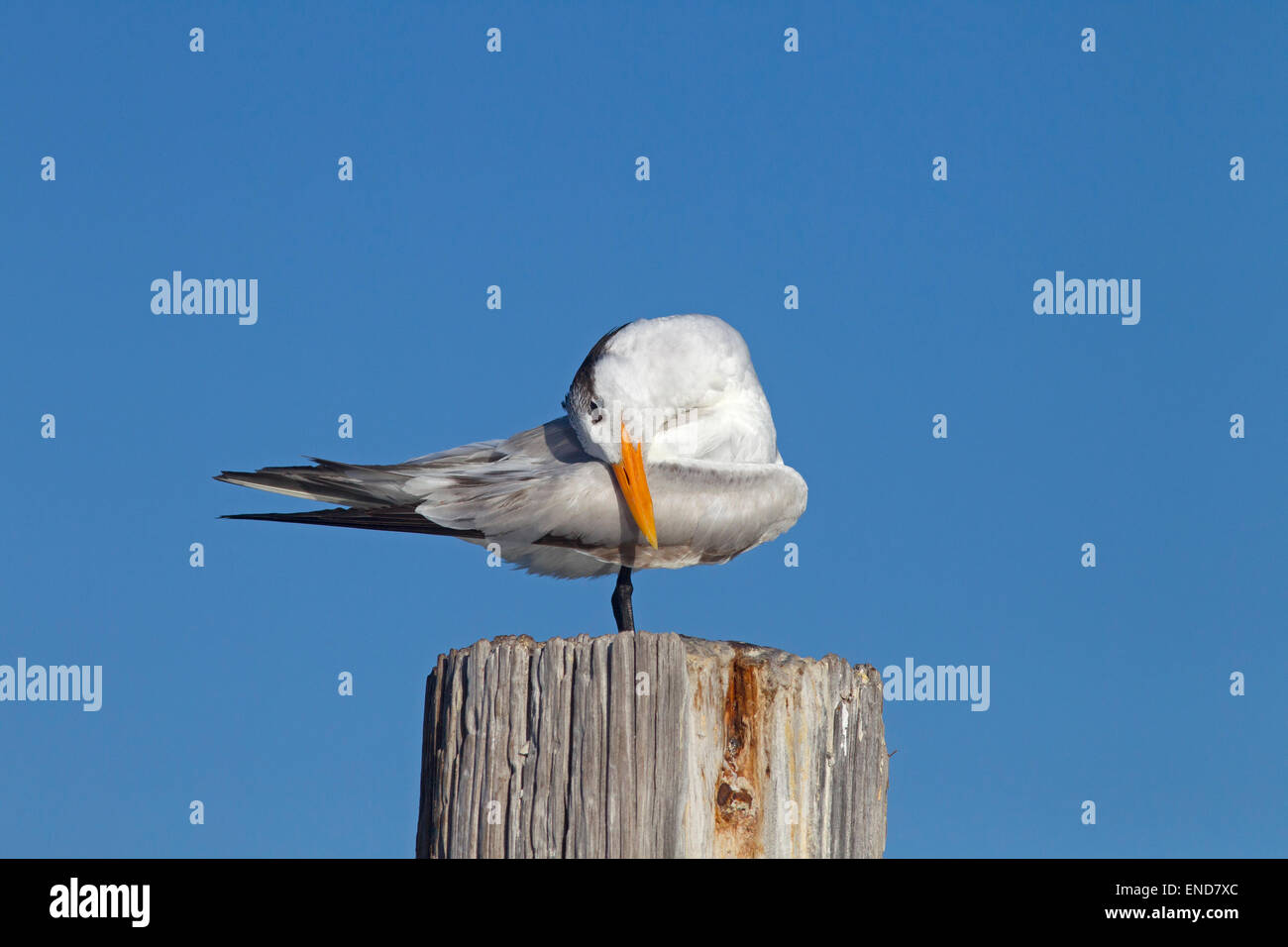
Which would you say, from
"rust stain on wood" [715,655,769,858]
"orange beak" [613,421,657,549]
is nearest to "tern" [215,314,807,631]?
"orange beak" [613,421,657,549]

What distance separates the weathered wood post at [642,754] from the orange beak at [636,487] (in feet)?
8.50

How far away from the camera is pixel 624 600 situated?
873cm

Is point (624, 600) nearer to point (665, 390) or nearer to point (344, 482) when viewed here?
point (665, 390)

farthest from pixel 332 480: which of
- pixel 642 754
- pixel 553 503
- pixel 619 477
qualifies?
pixel 642 754

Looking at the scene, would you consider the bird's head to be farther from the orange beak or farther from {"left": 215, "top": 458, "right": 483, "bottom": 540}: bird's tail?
{"left": 215, "top": 458, "right": 483, "bottom": 540}: bird's tail

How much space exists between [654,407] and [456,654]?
3915 mm

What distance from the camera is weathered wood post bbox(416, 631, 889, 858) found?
4906 mm

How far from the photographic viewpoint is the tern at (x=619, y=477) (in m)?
8.00

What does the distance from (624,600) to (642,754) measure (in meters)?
3.81

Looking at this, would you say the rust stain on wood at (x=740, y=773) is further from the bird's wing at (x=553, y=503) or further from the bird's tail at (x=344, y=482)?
the bird's tail at (x=344, y=482)
